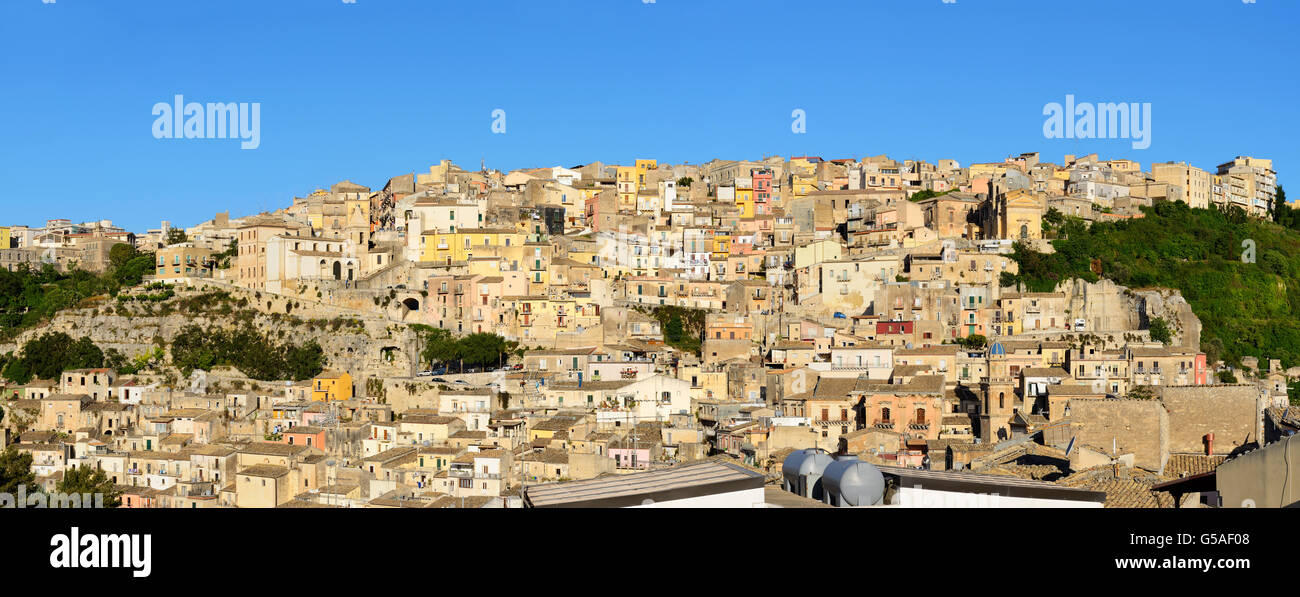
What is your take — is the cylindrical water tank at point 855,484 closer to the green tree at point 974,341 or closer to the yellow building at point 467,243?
the green tree at point 974,341

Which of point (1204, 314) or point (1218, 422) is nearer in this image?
point (1218, 422)

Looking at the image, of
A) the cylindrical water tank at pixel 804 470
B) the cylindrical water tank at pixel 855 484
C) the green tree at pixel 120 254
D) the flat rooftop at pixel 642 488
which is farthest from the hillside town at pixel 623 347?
the flat rooftop at pixel 642 488

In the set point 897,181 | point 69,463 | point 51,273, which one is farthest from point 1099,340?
point 51,273

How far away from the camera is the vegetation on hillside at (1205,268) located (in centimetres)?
4338

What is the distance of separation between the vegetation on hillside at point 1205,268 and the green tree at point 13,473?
97.8 ft

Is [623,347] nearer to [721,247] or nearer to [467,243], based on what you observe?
[467,243]

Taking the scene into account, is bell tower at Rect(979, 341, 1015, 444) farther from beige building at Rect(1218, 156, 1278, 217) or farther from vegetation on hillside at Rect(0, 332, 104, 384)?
beige building at Rect(1218, 156, 1278, 217)

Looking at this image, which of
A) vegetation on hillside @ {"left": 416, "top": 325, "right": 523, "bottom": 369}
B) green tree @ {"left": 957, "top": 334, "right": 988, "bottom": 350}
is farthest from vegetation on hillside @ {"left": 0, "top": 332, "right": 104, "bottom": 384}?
green tree @ {"left": 957, "top": 334, "right": 988, "bottom": 350}

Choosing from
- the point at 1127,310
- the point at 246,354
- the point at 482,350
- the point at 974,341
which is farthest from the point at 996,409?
the point at 246,354

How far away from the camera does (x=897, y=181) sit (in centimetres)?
5628

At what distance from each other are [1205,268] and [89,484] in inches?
1503

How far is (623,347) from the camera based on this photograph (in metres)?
38.2
